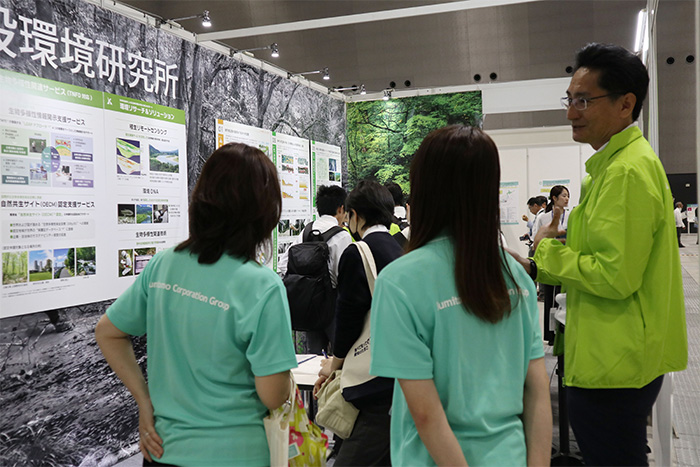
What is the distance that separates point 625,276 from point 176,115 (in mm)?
3817

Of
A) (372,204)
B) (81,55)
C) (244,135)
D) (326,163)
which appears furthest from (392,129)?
(372,204)

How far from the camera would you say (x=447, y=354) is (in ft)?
3.62

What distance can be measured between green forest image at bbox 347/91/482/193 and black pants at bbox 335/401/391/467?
5.99 m

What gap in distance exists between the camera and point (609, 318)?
1625 mm

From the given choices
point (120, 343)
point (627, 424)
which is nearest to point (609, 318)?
point (627, 424)

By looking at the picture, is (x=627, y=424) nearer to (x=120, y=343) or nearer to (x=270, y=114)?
(x=120, y=343)

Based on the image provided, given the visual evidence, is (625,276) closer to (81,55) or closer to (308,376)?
(308,376)

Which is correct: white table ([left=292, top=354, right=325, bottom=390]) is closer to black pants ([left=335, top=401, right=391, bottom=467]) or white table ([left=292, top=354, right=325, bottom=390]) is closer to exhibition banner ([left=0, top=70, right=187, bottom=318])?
black pants ([left=335, top=401, right=391, bottom=467])

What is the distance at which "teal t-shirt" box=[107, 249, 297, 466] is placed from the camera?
1.31m

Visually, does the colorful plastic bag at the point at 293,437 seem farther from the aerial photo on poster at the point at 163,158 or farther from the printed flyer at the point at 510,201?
the printed flyer at the point at 510,201

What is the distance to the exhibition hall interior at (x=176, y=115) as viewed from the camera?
10.6 feet

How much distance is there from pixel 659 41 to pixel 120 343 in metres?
4.46

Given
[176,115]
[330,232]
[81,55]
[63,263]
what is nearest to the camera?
[63,263]

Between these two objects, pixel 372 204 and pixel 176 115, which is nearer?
pixel 372 204
